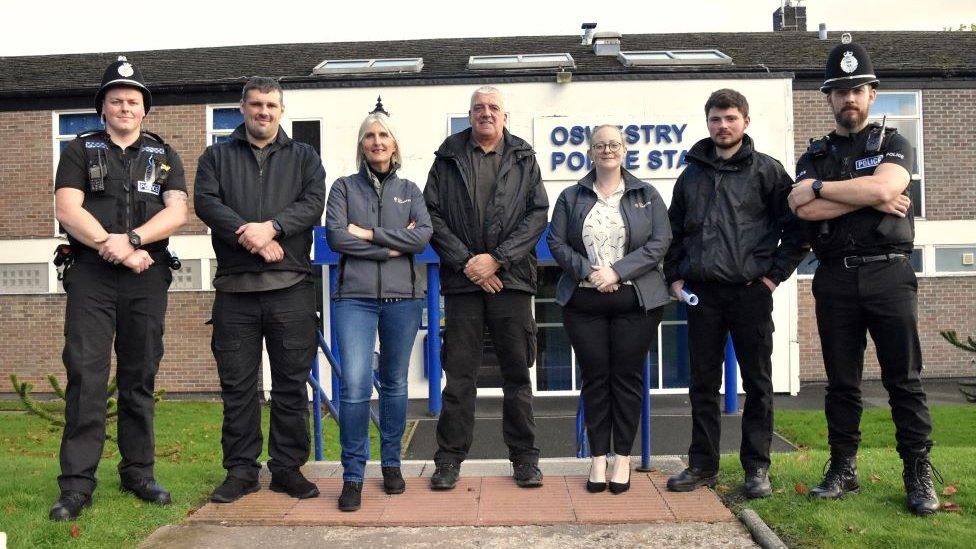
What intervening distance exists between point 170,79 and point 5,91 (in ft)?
10.6

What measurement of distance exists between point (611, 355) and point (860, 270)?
1.36m

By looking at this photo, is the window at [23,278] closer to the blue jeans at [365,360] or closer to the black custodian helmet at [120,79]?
the black custodian helmet at [120,79]

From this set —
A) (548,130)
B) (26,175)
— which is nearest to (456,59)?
(548,130)

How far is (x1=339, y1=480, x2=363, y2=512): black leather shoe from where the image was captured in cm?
444

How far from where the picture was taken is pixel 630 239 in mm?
4707

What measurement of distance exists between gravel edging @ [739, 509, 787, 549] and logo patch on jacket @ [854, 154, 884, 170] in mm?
1820

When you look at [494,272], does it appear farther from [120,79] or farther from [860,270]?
[120,79]

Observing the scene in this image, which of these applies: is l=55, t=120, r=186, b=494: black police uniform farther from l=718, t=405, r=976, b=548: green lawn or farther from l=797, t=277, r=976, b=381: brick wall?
l=797, t=277, r=976, b=381: brick wall

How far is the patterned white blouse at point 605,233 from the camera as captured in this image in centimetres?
471

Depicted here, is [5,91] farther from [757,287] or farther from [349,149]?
[757,287]

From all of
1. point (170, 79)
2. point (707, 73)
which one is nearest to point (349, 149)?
point (170, 79)

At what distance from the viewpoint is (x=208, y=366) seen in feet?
53.4

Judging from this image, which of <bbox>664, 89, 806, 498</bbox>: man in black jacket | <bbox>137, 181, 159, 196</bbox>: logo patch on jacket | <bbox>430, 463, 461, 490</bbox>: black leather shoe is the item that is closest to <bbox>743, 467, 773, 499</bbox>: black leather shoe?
<bbox>664, 89, 806, 498</bbox>: man in black jacket

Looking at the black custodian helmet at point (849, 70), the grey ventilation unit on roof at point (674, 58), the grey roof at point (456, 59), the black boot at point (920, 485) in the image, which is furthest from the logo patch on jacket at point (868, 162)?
the grey ventilation unit on roof at point (674, 58)
